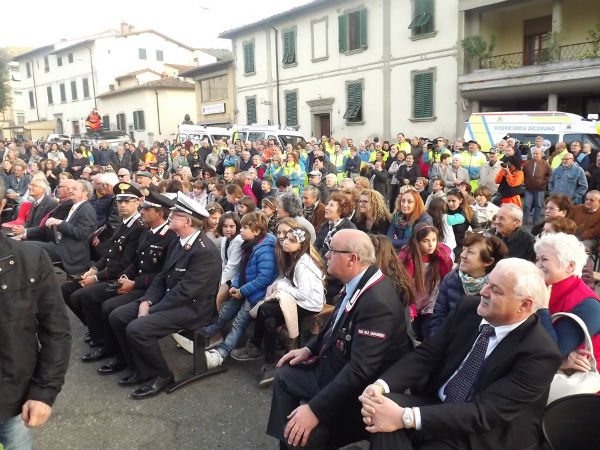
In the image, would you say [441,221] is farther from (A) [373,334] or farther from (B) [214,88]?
(B) [214,88]

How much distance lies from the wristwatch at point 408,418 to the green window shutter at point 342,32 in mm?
22083

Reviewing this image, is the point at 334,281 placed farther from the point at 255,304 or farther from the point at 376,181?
the point at 376,181

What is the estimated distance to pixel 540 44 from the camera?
62.1 feet

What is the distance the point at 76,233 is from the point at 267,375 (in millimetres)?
3123

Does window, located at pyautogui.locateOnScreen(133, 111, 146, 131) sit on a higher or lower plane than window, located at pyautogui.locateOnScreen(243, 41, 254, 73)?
lower

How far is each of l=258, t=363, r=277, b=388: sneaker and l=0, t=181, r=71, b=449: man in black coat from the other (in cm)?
213

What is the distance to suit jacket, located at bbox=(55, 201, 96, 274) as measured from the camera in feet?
19.3

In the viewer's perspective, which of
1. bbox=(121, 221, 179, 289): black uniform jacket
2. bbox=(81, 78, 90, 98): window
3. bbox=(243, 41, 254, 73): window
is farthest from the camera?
bbox=(81, 78, 90, 98): window

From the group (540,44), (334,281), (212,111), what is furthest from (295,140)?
(334,281)

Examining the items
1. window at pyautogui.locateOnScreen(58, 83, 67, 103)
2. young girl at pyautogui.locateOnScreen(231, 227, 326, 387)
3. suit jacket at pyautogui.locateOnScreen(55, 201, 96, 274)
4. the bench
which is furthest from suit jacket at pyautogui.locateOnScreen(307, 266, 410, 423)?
window at pyautogui.locateOnScreen(58, 83, 67, 103)

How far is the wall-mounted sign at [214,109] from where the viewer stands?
29.6m

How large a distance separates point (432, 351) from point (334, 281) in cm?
284

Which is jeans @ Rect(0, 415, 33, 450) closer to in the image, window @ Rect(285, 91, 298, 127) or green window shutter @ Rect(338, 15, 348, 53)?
green window shutter @ Rect(338, 15, 348, 53)

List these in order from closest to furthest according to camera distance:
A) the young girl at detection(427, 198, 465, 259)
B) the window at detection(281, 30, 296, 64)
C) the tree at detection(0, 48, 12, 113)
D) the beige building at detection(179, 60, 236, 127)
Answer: the young girl at detection(427, 198, 465, 259), the window at detection(281, 30, 296, 64), the beige building at detection(179, 60, 236, 127), the tree at detection(0, 48, 12, 113)
